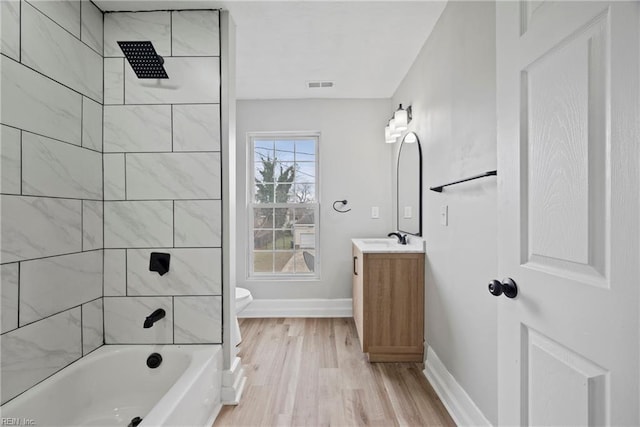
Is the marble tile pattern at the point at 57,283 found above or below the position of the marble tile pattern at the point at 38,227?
below

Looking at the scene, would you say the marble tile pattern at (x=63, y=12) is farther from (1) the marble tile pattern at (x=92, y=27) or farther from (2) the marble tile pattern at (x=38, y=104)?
(2) the marble tile pattern at (x=38, y=104)

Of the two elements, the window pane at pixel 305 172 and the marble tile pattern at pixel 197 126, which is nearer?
the marble tile pattern at pixel 197 126

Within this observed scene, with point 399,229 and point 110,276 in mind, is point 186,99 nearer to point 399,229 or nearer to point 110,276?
point 110,276

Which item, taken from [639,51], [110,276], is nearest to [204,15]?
[110,276]

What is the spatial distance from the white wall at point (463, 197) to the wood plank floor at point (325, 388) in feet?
0.96

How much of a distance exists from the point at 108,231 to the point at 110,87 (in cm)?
87

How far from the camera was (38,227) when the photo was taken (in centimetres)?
143

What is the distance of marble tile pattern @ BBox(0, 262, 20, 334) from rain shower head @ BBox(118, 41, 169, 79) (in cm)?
117

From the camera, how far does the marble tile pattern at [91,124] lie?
1.73m

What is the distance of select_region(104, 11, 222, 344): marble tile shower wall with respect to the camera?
1.88 metres

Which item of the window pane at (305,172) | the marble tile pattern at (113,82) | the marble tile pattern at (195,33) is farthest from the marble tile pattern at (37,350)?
the window pane at (305,172)

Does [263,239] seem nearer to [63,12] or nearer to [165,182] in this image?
[165,182]

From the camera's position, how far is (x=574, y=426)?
74 cm

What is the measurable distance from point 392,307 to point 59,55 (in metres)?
2.49
